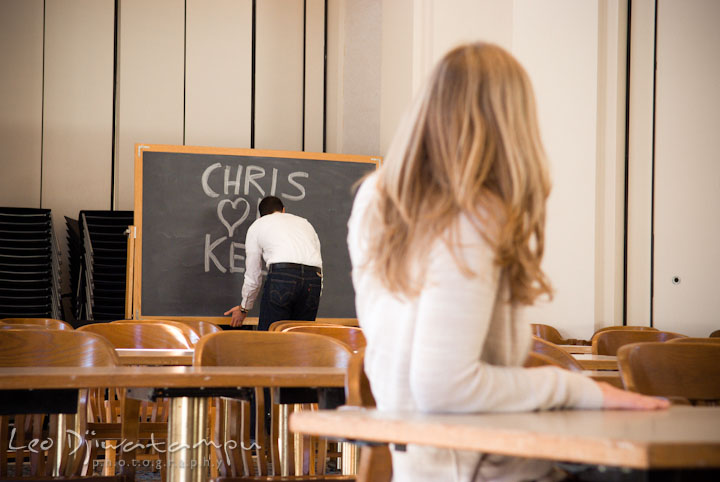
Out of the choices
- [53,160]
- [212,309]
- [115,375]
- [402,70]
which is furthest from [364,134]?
[115,375]

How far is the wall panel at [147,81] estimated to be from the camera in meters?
8.00

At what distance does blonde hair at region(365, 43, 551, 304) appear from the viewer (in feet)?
4.21

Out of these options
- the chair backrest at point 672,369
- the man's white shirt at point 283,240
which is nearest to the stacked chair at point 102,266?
the man's white shirt at point 283,240

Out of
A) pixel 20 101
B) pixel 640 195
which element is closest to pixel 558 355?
pixel 640 195

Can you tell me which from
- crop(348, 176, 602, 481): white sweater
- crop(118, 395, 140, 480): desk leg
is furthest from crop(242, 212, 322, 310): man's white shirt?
crop(348, 176, 602, 481): white sweater

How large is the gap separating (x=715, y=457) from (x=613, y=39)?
5.75 m

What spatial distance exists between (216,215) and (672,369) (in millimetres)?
5061

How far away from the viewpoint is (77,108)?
26.1ft

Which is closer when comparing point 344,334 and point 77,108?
point 344,334

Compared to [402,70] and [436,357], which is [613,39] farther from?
[436,357]

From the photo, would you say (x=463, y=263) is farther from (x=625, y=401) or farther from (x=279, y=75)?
(x=279, y=75)

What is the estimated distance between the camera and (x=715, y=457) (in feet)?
3.09

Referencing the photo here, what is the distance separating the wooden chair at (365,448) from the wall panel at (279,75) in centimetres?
687

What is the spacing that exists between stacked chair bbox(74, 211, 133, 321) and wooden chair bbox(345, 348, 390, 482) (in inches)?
231
